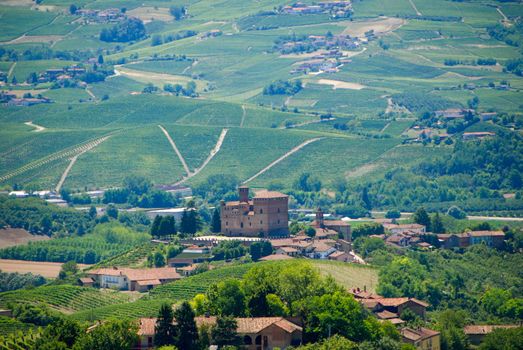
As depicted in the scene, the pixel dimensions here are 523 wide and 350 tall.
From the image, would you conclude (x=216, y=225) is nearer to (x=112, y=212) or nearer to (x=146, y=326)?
(x=112, y=212)

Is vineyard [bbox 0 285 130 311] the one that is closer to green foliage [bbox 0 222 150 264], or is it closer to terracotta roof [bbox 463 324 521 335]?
terracotta roof [bbox 463 324 521 335]

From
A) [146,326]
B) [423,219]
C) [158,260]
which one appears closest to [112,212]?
[423,219]

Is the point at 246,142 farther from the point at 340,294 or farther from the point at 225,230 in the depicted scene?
the point at 340,294

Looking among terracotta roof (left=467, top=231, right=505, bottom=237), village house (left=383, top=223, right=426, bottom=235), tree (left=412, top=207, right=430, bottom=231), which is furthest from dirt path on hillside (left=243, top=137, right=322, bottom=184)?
terracotta roof (left=467, top=231, right=505, bottom=237)

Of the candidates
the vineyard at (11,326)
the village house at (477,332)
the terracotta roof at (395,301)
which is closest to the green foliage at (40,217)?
the terracotta roof at (395,301)

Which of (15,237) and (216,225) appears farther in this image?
(15,237)

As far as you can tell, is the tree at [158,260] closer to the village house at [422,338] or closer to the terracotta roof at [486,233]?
the terracotta roof at [486,233]
